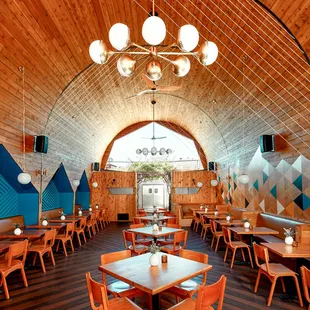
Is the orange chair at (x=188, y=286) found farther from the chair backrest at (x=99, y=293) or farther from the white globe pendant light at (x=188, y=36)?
the white globe pendant light at (x=188, y=36)

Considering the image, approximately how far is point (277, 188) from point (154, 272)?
473 centimetres

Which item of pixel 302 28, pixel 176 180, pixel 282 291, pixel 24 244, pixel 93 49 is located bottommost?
pixel 282 291

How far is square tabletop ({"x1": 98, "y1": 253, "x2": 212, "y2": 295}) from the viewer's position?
272cm

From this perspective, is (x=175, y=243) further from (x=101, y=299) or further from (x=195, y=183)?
(x=195, y=183)

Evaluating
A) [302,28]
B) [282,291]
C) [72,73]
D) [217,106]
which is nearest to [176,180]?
[217,106]

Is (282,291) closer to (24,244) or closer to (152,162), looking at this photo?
(24,244)

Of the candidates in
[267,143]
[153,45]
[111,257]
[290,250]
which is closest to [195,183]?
[267,143]

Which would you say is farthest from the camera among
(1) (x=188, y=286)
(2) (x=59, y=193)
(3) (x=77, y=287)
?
(2) (x=59, y=193)

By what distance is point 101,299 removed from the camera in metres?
2.64

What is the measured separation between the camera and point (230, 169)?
34.8 feet

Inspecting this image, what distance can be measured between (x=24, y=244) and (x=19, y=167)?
255 centimetres

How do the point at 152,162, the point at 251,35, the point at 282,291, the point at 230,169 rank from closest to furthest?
the point at 282,291, the point at 251,35, the point at 230,169, the point at 152,162

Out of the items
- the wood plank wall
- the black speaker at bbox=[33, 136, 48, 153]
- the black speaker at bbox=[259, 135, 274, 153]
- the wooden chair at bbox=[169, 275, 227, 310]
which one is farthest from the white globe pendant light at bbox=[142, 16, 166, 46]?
the wood plank wall

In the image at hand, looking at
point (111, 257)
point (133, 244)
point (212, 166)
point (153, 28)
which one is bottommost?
point (133, 244)
